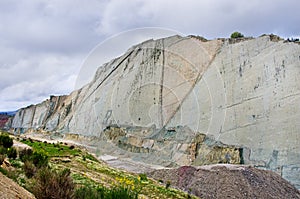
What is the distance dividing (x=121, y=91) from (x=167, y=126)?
34.1ft

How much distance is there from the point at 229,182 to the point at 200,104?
54.1 ft

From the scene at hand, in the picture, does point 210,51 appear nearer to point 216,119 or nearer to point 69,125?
point 216,119

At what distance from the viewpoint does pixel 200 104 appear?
35500 mm

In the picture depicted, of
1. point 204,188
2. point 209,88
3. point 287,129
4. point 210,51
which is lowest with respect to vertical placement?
point 204,188

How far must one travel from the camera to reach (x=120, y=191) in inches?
285

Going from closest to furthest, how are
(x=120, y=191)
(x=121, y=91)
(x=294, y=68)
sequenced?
1. (x=120, y=191)
2. (x=294, y=68)
3. (x=121, y=91)

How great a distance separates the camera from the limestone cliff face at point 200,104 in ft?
92.6

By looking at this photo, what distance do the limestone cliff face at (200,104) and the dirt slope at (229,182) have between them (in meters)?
4.76

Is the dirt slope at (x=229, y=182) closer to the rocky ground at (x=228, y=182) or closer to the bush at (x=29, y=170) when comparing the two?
the rocky ground at (x=228, y=182)

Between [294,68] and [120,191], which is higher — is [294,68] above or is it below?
above

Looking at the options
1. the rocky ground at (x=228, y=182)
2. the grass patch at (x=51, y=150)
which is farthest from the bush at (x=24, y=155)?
the rocky ground at (x=228, y=182)

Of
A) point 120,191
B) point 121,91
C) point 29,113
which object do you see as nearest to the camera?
point 120,191

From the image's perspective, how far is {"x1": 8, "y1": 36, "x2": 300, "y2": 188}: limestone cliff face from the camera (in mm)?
28234

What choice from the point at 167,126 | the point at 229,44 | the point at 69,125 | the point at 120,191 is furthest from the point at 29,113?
the point at 120,191
